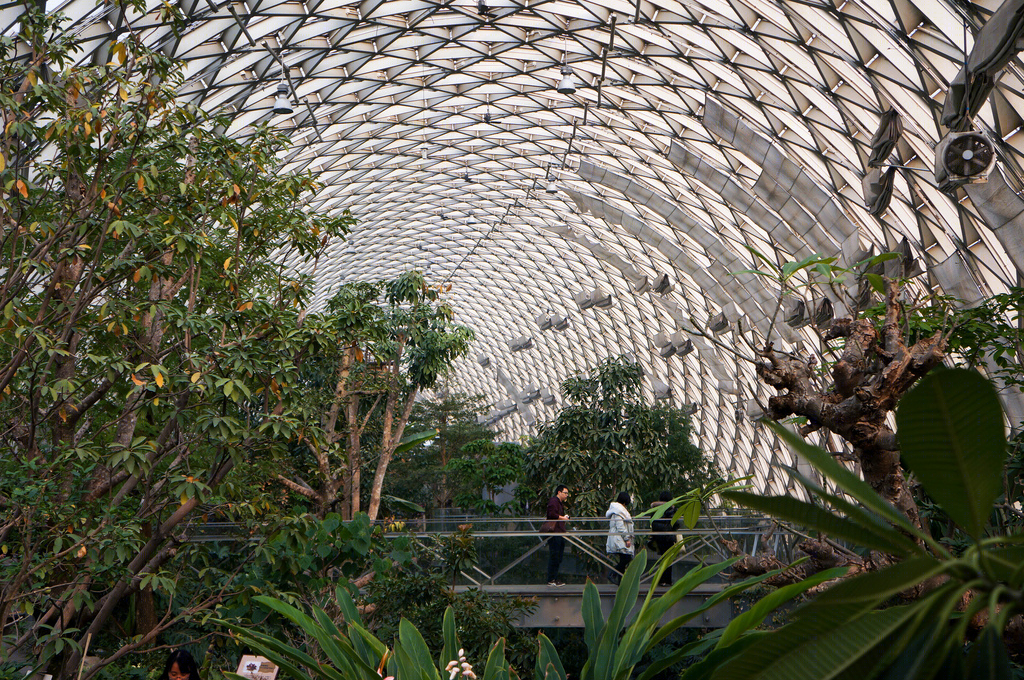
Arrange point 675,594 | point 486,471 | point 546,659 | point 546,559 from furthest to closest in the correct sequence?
point 486,471
point 546,559
point 546,659
point 675,594

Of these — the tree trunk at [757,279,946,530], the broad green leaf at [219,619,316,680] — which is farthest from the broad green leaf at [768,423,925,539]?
the broad green leaf at [219,619,316,680]

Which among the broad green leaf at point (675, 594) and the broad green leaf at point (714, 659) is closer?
the broad green leaf at point (714, 659)

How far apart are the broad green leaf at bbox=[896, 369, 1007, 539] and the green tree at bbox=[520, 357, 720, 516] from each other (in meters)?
21.2

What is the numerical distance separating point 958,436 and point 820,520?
429 mm

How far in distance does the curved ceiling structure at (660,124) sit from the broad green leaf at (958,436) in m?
9.15

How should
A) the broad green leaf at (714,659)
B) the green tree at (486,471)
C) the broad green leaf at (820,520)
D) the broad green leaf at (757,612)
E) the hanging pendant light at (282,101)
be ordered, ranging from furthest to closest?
the green tree at (486,471), the hanging pendant light at (282,101), the broad green leaf at (714,659), the broad green leaf at (757,612), the broad green leaf at (820,520)

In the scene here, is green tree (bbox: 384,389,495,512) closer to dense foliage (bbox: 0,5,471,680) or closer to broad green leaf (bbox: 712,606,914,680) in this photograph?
dense foliage (bbox: 0,5,471,680)

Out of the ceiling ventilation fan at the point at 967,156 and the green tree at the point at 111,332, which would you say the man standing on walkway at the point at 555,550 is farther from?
the ceiling ventilation fan at the point at 967,156

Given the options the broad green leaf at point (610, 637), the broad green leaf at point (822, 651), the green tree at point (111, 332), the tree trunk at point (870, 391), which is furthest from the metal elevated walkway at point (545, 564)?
the broad green leaf at point (822, 651)

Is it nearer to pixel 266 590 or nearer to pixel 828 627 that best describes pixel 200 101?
pixel 266 590

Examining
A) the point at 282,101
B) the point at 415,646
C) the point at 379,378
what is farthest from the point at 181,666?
the point at 282,101

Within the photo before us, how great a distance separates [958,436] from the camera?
2043 millimetres

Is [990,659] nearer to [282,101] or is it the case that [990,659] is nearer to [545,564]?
[545,564]

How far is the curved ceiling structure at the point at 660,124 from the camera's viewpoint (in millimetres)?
16516
